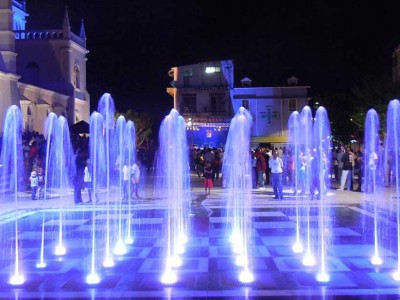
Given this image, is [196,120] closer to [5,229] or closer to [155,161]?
[155,161]

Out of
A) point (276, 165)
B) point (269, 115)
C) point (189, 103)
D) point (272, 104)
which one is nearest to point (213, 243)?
point (276, 165)

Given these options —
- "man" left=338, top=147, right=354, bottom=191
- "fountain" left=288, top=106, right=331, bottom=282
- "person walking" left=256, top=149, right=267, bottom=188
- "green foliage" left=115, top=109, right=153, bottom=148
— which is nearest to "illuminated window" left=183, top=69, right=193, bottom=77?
"green foliage" left=115, top=109, right=153, bottom=148

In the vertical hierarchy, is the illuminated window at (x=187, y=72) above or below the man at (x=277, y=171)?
above

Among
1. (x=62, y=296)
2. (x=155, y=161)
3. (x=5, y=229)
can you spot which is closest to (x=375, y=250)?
(x=62, y=296)

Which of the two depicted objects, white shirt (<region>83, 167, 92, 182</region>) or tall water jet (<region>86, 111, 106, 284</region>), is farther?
white shirt (<region>83, 167, 92, 182</region>)

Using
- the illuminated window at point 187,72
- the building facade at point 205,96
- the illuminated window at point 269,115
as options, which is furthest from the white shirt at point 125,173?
the illuminated window at point 269,115

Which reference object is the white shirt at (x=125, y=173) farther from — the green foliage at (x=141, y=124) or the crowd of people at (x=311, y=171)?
the green foliage at (x=141, y=124)

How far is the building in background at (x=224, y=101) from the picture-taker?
207 ft

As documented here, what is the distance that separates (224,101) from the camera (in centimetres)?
6412

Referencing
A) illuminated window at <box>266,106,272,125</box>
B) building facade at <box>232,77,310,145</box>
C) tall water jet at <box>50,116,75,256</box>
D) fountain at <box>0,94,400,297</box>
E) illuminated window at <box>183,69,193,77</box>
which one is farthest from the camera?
illuminated window at <box>266,106,272,125</box>

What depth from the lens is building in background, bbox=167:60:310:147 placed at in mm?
62969

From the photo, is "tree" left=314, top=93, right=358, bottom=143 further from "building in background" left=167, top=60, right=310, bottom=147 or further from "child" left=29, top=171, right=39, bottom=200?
"child" left=29, top=171, right=39, bottom=200

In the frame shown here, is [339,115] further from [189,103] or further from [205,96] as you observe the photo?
[189,103]

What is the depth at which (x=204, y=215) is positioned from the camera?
547 inches
